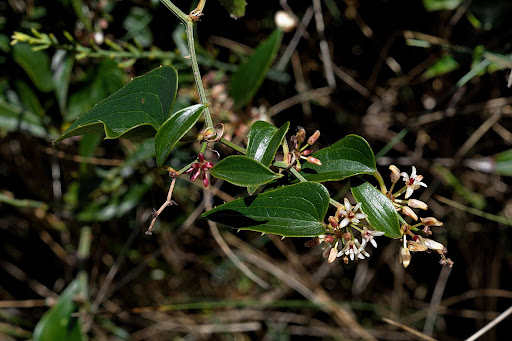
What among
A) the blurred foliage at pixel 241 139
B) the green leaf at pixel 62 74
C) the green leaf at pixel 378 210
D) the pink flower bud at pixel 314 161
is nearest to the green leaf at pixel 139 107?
the pink flower bud at pixel 314 161

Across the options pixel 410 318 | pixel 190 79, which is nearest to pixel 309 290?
pixel 410 318

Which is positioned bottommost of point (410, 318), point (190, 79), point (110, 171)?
point (410, 318)

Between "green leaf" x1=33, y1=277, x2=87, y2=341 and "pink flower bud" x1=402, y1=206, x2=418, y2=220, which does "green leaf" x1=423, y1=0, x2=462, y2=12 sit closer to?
"pink flower bud" x1=402, y1=206, x2=418, y2=220

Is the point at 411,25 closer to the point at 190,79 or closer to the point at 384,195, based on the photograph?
the point at 190,79

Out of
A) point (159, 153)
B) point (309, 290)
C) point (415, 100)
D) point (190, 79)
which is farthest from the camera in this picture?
point (309, 290)

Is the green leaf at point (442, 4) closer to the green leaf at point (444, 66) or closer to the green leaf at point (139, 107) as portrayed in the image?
the green leaf at point (444, 66)

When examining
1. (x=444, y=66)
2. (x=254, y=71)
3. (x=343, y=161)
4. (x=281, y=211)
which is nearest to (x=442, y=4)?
(x=444, y=66)

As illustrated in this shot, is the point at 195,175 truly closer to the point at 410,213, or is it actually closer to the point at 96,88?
the point at 410,213
